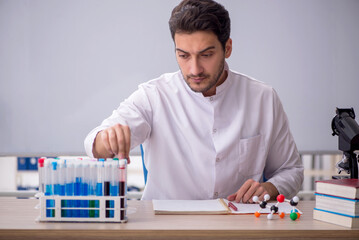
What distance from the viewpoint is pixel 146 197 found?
6.95 feet

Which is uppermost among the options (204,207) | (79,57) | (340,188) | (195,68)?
(79,57)

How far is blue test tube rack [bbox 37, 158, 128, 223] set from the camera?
4.41 ft

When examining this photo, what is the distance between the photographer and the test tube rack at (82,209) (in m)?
1.34

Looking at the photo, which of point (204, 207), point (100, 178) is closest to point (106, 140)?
point (100, 178)

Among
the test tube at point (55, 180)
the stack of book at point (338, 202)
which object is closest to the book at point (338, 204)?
the stack of book at point (338, 202)

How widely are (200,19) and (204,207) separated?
81 cm

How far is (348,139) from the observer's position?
157cm

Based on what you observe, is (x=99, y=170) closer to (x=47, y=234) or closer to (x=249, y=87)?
(x=47, y=234)

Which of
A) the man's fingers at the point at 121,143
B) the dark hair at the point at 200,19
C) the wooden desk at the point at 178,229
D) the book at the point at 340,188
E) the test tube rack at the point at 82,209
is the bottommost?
the wooden desk at the point at 178,229

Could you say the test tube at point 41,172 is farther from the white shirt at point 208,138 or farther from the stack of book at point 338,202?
the stack of book at point 338,202

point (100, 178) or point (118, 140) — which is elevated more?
point (118, 140)

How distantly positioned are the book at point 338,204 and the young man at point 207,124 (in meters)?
0.44

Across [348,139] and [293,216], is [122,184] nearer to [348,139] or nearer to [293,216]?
[293,216]

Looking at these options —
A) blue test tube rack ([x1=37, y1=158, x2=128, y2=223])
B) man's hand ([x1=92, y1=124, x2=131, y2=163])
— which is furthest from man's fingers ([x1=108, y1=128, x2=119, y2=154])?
blue test tube rack ([x1=37, y1=158, x2=128, y2=223])
